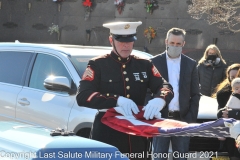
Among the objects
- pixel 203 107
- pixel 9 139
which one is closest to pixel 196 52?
pixel 203 107

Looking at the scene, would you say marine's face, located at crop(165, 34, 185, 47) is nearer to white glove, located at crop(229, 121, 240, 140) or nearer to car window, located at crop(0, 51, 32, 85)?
car window, located at crop(0, 51, 32, 85)

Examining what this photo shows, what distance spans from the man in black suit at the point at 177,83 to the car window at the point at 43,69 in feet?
3.88

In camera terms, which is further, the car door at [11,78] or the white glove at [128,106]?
the car door at [11,78]

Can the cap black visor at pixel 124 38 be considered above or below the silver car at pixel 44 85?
above

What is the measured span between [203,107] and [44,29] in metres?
18.1

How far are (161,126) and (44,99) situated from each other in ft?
8.84

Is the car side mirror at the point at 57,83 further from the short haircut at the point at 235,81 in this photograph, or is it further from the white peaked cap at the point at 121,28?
the short haircut at the point at 235,81

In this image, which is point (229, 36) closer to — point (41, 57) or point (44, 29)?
point (44, 29)

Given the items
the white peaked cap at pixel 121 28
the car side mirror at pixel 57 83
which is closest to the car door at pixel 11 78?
the car side mirror at pixel 57 83

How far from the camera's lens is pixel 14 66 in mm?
7449

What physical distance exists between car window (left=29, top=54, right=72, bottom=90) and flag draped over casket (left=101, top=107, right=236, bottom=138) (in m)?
2.30

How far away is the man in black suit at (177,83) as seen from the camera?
6359mm

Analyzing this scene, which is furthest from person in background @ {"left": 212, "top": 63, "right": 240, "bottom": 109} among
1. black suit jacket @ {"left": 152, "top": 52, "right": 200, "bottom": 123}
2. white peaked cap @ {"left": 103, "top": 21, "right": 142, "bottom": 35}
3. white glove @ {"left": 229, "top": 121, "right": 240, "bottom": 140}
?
white glove @ {"left": 229, "top": 121, "right": 240, "bottom": 140}

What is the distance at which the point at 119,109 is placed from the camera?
4.60m
